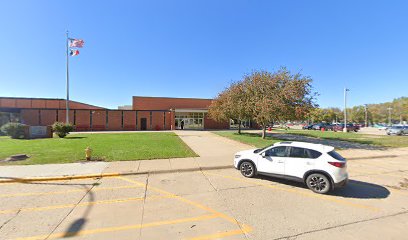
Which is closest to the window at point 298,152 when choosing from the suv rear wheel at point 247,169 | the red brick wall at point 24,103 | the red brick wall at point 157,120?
the suv rear wheel at point 247,169

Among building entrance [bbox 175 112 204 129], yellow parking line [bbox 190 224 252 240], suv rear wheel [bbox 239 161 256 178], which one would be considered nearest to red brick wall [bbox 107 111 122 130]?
building entrance [bbox 175 112 204 129]

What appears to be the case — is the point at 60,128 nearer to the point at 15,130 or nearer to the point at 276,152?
the point at 15,130

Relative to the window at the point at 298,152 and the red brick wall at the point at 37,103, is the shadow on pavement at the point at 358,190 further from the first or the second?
the red brick wall at the point at 37,103

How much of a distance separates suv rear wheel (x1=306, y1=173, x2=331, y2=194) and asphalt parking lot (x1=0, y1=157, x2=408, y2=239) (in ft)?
0.68

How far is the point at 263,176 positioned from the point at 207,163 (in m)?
2.79

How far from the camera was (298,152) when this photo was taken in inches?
254

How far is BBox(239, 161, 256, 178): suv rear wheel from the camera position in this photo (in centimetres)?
725

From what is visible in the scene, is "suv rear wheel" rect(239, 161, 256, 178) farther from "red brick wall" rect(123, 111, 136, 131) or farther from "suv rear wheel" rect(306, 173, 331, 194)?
"red brick wall" rect(123, 111, 136, 131)

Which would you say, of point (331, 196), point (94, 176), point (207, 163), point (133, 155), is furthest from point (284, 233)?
point (133, 155)

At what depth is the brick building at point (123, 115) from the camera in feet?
105

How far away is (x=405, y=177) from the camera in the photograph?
25.1 ft

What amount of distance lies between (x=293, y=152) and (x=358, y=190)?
2136mm

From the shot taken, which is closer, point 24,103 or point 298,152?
point 298,152

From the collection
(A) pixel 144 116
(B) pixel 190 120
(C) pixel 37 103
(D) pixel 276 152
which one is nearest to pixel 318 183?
(D) pixel 276 152
